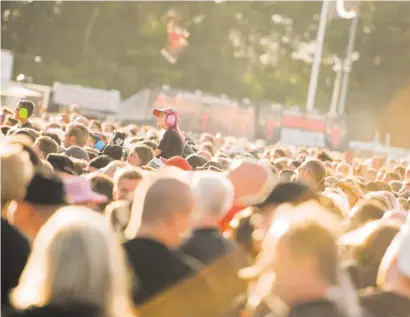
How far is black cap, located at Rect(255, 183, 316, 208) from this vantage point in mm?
6391

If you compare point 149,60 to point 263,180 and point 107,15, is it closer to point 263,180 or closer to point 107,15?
point 107,15

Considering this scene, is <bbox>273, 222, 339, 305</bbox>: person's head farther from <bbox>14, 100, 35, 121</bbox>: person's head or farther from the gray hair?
<bbox>14, 100, 35, 121</bbox>: person's head

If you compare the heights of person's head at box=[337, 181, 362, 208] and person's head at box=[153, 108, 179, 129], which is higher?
person's head at box=[153, 108, 179, 129]

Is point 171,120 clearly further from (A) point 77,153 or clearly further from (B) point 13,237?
(B) point 13,237

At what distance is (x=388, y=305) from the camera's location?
4668mm

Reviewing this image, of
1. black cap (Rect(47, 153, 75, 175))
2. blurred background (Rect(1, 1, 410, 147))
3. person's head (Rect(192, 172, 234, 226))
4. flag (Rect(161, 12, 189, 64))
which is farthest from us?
blurred background (Rect(1, 1, 410, 147))

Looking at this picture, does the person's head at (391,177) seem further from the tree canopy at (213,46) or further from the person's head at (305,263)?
the tree canopy at (213,46)

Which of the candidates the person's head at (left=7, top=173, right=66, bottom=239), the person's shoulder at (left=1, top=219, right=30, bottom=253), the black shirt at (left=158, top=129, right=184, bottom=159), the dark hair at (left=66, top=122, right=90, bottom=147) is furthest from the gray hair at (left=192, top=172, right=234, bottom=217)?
the black shirt at (left=158, top=129, right=184, bottom=159)

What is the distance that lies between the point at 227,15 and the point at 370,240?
53351mm

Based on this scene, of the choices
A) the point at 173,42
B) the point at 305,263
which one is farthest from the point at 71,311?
the point at 173,42

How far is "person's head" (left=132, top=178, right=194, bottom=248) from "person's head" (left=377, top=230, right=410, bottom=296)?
3.09 feet

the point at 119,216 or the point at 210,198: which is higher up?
the point at 210,198

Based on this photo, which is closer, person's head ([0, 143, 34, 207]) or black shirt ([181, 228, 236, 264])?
person's head ([0, 143, 34, 207])

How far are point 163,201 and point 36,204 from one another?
0.97m
